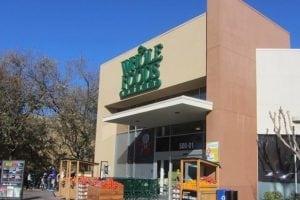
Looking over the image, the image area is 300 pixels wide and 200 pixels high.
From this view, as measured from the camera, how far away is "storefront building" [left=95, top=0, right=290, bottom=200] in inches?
867

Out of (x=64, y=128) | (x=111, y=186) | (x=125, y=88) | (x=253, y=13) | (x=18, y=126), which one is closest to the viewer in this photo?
(x=111, y=186)

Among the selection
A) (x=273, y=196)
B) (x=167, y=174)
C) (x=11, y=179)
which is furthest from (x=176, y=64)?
(x=11, y=179)

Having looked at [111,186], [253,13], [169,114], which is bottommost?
[111,186]

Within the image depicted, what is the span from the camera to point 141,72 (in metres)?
28.0

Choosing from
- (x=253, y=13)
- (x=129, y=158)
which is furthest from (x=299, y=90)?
(x=129, y=158)

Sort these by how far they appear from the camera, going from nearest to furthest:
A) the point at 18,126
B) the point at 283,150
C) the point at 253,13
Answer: the point at 283,150 → the point at 253,13 → the point at 18,126

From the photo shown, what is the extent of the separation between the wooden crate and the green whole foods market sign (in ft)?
24.9

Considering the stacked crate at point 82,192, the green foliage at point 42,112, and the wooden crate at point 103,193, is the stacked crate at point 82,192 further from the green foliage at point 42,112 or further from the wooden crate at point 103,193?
the green foliage at point 42,112

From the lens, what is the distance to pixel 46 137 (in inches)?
1753

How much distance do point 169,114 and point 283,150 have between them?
5772mm

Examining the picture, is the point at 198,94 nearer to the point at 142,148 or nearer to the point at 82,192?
the point at 142,148

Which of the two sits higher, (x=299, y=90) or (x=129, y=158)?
(x=299, y=90)

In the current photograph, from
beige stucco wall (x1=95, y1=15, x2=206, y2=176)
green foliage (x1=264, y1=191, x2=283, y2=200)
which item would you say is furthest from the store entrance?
green foliage (x1=264, y1=191, x2=283, y2=200)

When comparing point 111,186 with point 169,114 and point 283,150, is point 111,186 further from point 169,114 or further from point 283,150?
point 283,150
